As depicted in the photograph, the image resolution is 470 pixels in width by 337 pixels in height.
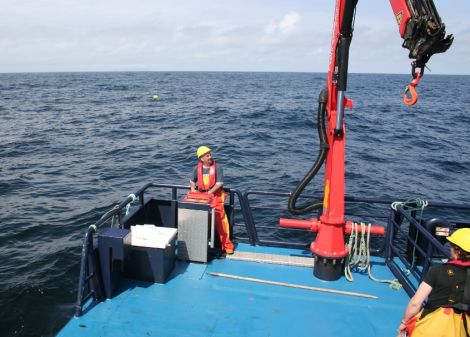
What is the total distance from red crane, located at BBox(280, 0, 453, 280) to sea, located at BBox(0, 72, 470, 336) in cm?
554

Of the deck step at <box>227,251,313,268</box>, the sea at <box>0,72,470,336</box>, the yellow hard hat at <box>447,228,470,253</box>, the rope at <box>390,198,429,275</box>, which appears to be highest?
the yellow hard hat at <box>447,228,470,253</box>

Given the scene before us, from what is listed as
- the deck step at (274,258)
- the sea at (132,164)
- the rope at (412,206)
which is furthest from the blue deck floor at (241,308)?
the sea at (132,164)

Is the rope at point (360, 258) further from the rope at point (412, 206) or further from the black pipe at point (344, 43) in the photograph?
the black pipe at point (344, 43)

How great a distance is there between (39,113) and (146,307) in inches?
1554

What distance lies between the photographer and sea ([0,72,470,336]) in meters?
10.4

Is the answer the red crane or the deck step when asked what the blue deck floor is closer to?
the deck step

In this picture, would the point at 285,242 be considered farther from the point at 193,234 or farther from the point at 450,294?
the point at 450,294

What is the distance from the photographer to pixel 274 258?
24.1 ft

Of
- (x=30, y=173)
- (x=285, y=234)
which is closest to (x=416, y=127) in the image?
(x=285, y=234)

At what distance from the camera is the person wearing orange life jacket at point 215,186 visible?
7.26 metres

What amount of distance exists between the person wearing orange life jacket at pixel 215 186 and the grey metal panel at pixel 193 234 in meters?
0.32

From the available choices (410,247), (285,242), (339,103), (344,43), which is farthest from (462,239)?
(285,242)

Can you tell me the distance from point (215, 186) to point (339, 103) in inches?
104

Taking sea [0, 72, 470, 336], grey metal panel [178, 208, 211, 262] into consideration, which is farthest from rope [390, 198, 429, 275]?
sea [0, 72, 470, 336]
